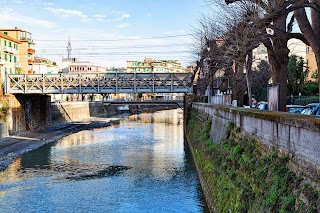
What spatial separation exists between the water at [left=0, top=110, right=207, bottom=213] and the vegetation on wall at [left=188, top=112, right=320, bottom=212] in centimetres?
284

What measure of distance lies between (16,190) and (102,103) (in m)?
73.9

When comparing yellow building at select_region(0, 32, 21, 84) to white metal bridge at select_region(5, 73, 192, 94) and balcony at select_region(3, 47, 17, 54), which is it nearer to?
balcony at select_region(3, 47, 17, 54)

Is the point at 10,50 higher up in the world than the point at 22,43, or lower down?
lower down

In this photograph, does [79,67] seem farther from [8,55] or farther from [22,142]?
[22,142]

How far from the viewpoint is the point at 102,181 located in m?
22.0

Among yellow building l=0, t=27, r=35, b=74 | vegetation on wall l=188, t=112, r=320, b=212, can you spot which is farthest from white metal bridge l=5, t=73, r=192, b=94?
vegetation on wall l=188, t=112, r=320, b=212

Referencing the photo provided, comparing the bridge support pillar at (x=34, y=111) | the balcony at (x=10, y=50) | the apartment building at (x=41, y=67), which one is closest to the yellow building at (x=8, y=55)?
the balcony at (x=10, y=50)

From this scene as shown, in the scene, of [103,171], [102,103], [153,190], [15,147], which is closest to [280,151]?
[153,190]

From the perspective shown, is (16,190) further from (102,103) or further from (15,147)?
(102,103)

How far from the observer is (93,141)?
141 ft

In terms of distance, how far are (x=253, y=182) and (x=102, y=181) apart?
45.1 feet

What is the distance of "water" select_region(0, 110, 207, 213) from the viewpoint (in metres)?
17.0

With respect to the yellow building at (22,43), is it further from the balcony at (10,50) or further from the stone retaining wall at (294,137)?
the stone retaining wall at (294,137)

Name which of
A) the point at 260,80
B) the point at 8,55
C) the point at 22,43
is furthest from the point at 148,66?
→ the point at 260,80
